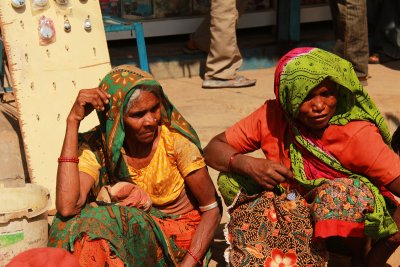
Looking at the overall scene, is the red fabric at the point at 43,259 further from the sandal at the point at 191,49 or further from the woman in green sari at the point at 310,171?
the sandal at the point at 191,49

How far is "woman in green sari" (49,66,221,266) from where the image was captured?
3.41 meters

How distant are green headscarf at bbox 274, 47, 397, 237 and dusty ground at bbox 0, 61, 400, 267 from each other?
1.63 metres

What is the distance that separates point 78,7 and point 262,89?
2.34 meters

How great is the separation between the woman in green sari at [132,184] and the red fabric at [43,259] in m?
0.32

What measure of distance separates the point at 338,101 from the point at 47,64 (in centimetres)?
200

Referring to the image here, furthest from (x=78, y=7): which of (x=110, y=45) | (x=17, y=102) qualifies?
(x=110, y=45)

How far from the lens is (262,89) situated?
6.73m

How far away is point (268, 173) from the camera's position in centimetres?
352

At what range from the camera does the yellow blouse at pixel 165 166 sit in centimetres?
360

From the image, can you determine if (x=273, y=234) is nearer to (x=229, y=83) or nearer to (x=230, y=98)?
(x=230, y=98)

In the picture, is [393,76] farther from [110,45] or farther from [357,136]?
[357,136]

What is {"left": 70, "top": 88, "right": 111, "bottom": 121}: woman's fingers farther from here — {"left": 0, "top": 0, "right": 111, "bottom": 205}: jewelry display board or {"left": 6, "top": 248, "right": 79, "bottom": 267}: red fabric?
{"left": 0, "top": 0, "right": 111, "bottom": 205}: jewelry display board

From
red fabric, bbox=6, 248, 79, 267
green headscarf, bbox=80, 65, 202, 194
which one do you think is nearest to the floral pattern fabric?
green headscarf, bbox=80, 65, 202, 194

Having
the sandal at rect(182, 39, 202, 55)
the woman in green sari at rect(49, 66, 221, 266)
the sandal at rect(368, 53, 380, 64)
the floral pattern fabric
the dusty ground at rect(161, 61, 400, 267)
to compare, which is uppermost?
the woman in green sari at rect(49, 66, 221, 266)
